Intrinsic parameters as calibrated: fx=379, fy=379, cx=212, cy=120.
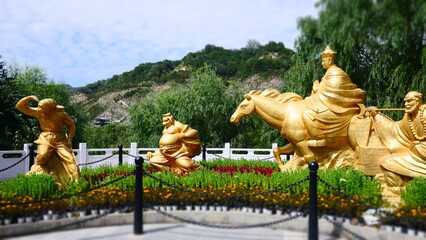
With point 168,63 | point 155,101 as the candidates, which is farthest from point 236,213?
point 168,63

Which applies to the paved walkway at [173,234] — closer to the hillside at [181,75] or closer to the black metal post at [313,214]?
the black metal post at [313,214]

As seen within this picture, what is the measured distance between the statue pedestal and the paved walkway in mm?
2517

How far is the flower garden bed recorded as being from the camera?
4812 mm

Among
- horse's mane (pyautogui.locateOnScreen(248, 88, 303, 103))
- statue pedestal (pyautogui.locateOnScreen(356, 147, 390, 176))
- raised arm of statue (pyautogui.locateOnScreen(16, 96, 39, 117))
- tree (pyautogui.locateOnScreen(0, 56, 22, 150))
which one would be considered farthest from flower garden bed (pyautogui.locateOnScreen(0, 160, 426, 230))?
tree (pyautogui.locateOnScreen(0, 56, 22, 150))

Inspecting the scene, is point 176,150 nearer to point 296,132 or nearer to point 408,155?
point 296,132

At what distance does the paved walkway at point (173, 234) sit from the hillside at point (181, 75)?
955 inches

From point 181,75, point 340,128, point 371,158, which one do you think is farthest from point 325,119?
point 181,75

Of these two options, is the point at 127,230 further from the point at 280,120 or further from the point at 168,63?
the point at 168,63

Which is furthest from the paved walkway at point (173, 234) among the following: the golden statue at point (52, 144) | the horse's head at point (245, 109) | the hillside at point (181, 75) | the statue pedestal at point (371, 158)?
the hillside at point (181, 75)

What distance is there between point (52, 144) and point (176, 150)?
2437 mm

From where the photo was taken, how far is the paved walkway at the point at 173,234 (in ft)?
14.9

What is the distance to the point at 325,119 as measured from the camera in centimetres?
705

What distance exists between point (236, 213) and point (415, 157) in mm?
3065

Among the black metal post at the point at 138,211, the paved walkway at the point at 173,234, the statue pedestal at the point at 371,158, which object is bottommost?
the paved walkway at the point at 173,234
